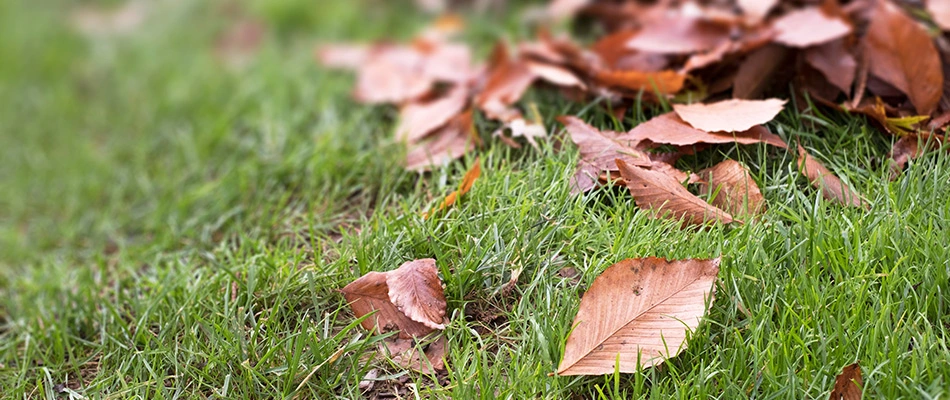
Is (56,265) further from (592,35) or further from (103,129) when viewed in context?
(592,35)

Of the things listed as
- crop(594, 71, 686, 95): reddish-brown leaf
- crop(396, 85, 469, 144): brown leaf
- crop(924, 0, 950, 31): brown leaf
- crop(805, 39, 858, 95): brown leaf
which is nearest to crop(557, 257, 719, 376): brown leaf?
crop(594, 71, 686, 95): reddish-brown leaf

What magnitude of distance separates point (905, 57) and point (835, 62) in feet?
0.51

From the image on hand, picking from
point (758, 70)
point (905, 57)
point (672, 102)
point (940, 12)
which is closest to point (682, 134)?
point (672, 102)

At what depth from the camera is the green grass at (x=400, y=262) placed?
135 centimetres

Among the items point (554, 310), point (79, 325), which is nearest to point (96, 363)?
point (79, 325)

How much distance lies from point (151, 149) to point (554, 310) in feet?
6.14

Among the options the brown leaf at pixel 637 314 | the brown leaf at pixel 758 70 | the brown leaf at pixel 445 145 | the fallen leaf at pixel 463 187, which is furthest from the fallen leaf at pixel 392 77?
the brown leaf at pixel 637 314

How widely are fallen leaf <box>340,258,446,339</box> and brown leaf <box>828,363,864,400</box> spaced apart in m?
0.69

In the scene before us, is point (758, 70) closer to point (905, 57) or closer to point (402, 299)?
point (905, 57)

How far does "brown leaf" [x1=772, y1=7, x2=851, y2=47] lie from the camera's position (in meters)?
1.95

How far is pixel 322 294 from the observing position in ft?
5.37

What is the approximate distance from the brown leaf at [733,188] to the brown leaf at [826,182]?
13 centimetres

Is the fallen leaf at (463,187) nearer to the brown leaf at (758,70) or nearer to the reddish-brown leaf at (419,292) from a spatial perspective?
the reddish-brown leaf at (419,292)

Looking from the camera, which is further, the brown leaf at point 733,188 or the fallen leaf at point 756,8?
the fallen leaf at point 756,8
